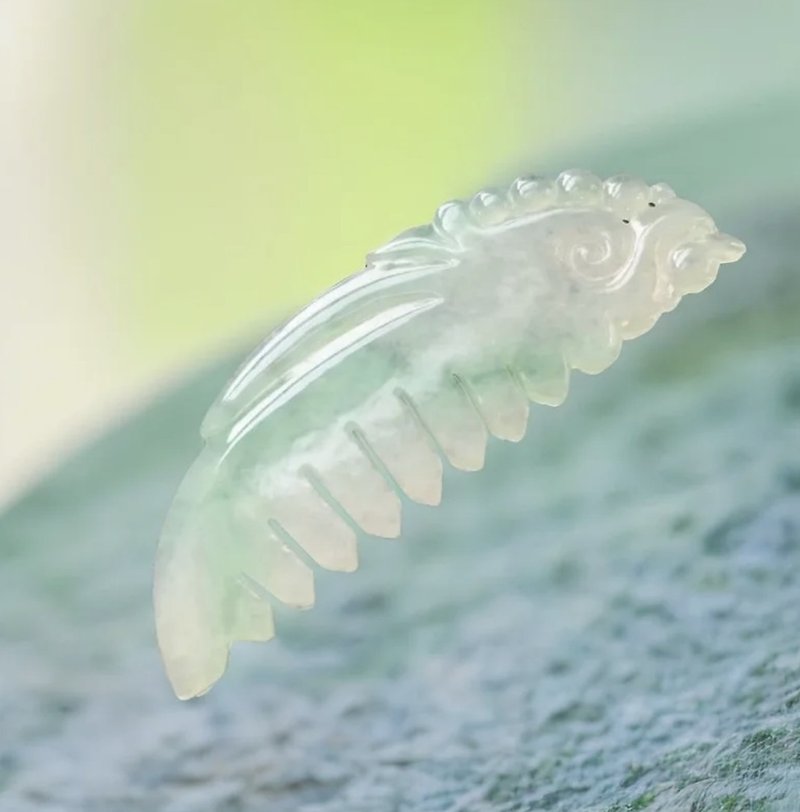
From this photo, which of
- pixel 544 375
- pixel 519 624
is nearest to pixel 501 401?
Result: pixel 544 375

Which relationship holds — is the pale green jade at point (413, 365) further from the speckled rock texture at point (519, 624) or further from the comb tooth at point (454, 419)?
the speckled rock texture at point (519, 624)

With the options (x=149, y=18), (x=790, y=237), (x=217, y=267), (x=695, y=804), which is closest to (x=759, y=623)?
(x=695, y=804)

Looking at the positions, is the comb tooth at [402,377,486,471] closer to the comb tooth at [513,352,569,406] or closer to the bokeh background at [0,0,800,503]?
the comb tooth at [513,352,569,406]

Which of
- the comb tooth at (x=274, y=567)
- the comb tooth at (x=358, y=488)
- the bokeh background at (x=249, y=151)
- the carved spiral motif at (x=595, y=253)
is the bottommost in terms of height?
the comb tooth at (x=274, y=567)

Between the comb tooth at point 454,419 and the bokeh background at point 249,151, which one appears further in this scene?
the bokeh background at point 249,151

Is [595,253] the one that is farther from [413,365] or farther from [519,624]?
[519,624]

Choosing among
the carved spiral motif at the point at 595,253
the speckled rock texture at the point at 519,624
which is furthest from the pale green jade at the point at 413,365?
the speckled rock texture at the point at 519,624
